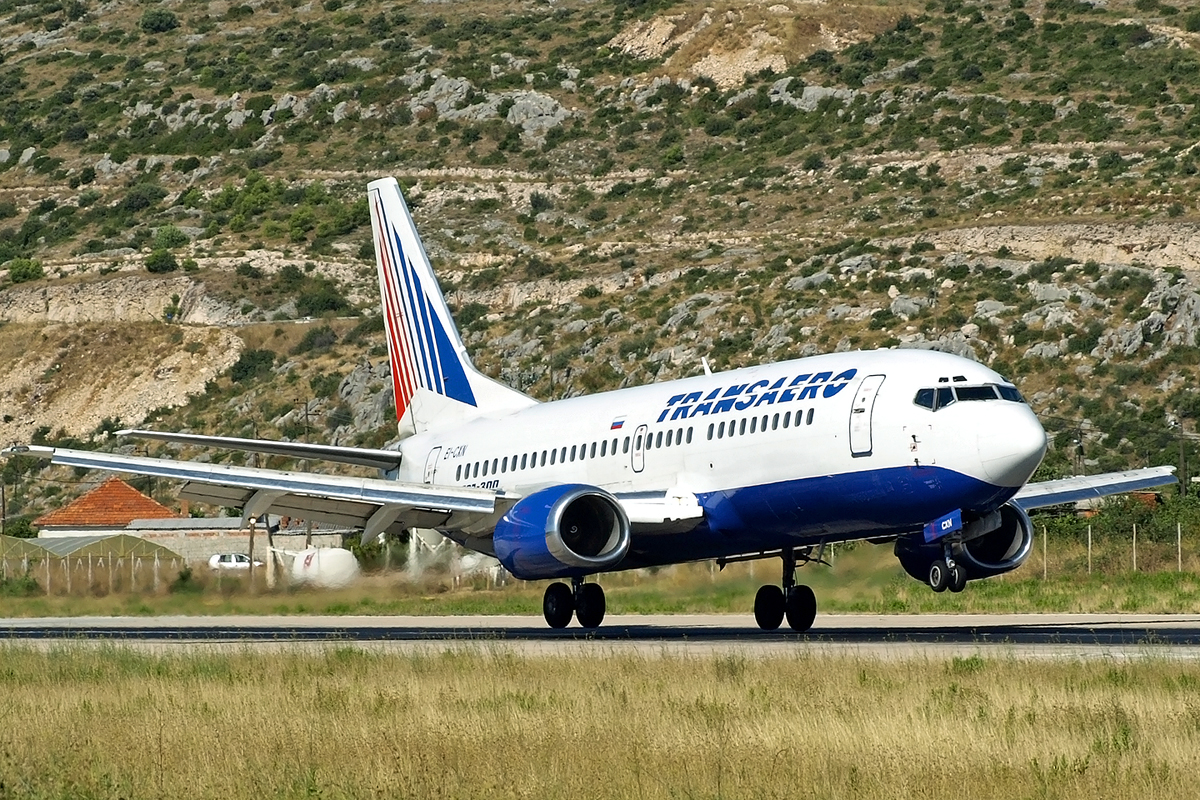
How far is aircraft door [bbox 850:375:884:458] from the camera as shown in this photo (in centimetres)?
2911

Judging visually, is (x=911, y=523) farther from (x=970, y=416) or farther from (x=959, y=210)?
(x=959, y=210)

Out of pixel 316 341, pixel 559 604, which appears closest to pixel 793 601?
pixel 559 604

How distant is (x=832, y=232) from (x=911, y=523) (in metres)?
81.0

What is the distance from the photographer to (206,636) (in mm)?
35844

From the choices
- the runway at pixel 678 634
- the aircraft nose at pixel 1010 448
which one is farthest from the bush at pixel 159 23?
the aircraft nose at pixel 1010 448

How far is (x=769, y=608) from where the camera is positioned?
34.1 meters

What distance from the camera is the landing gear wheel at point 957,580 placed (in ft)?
90.8

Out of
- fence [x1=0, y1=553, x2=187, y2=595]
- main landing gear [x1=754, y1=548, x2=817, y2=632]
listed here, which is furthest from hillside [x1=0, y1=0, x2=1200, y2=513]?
main landing gear [x1=754, y1=548, x2=817, y2=632]

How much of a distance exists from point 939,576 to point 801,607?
5.39 meters

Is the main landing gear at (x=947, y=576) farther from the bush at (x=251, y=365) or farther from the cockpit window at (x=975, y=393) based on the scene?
the bush at (x=251, y=365)

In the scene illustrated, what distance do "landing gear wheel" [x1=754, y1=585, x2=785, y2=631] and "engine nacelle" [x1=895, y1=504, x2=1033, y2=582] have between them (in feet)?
10.4

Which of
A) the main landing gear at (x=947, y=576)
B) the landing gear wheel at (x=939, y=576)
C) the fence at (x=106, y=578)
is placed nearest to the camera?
the main landing gear at (x=947, y=576)

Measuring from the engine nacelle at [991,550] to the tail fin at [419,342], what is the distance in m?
11.7

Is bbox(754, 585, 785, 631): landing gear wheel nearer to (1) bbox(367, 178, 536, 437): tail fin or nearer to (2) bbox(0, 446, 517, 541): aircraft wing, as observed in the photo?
(2) bbox(0, 446, 517, 541): aircraft wing
